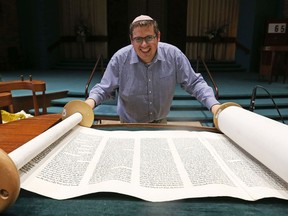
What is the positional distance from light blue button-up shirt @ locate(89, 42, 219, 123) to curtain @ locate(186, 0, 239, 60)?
26.8ft

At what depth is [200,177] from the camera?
698 millimetres

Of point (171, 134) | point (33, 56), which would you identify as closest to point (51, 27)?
point (33, 56)

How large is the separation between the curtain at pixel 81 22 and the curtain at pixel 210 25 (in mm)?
3127

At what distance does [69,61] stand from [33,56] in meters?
1.14

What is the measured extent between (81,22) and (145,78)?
28.1 feet

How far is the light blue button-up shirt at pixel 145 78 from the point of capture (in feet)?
6.26

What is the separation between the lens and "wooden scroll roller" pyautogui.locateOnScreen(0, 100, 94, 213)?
0.52m

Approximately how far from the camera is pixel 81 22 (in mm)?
9711

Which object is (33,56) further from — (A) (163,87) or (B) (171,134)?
(B) (171,134)

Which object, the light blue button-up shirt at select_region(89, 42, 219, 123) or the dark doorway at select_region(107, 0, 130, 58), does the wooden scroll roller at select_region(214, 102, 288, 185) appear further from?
the dark doorway at select_region(107, 0, 130, 58)

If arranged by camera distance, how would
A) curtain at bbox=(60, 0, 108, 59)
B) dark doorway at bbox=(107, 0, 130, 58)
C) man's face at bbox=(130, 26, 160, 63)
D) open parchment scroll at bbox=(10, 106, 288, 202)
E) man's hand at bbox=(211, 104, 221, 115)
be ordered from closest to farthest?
open parchment scroll at bbox=(10, 106, 288, 202)
man's hand at bbox=(211, 104, 221, 115)
man's face at bbox=(130, 26, 160, 63)
dark doorway at bbox=(107, 0, 130, 58)
curtain at bbox=(60, 0, 108, 59)

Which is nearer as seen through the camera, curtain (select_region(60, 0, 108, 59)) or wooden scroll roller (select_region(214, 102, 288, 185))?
wooden scroll roller (select_region(214, 102, 288, 185))

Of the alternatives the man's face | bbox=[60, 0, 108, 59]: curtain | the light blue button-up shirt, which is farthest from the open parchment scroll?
bbox=[60, 0, 108, 59]: curtain

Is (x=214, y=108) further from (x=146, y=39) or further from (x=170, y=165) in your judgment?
(x=146, y=39)
